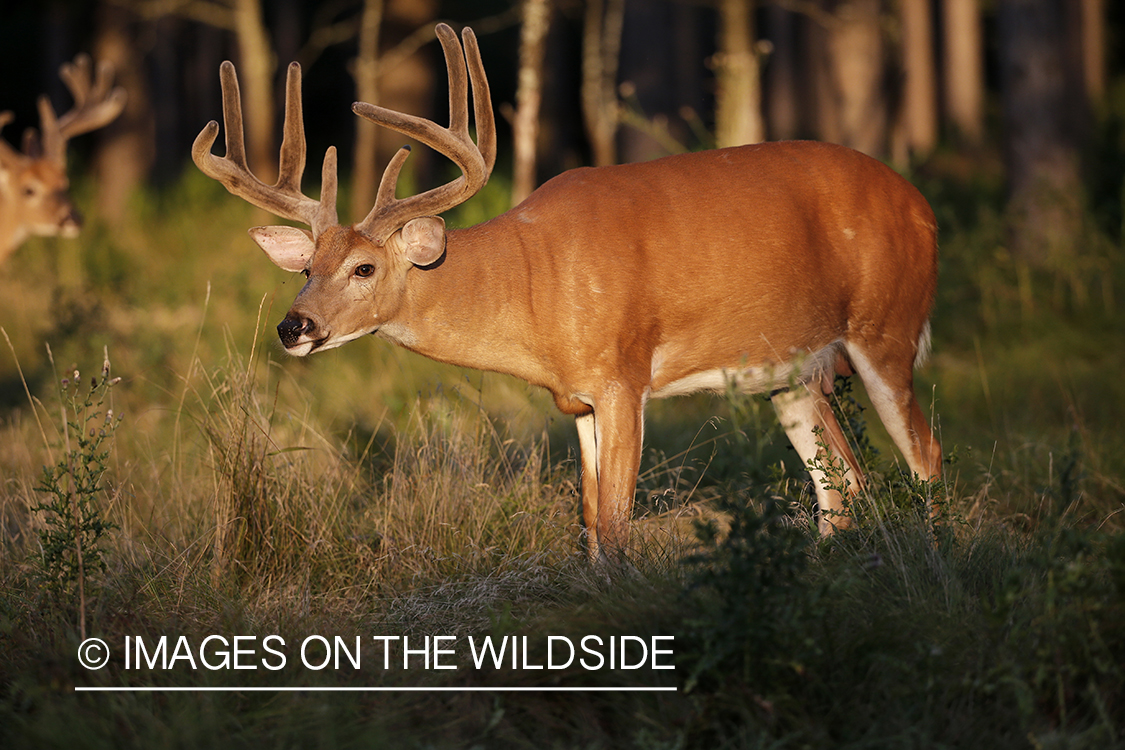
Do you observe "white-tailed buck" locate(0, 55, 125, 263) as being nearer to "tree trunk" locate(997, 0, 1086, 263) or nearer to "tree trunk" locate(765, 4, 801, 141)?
"tree trunk" locate(997, 0, 1086, 263)

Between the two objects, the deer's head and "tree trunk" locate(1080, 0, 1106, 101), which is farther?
"tree trunk" locate(1080, 0, 1106, 101)

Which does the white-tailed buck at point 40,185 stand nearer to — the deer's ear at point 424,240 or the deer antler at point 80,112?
the deer antler at point 80,112

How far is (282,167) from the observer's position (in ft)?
17.6

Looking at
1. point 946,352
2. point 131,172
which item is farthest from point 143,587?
point 131,172

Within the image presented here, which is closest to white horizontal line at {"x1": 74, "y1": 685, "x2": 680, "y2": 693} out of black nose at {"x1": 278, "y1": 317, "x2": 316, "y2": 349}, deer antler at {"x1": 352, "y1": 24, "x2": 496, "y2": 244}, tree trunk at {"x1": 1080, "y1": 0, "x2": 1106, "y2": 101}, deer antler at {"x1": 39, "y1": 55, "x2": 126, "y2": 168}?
black nose at {"x1": 278, "y1": 317, "x2": 316, "y2": 349}

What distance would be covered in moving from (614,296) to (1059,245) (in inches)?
235

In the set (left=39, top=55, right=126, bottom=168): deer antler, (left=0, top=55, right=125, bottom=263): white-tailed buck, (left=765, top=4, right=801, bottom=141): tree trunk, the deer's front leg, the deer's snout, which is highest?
(left=765, top=4, right=801, bottom=141): tree trunk

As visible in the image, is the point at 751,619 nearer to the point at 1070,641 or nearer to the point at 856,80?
the point at 1070,641

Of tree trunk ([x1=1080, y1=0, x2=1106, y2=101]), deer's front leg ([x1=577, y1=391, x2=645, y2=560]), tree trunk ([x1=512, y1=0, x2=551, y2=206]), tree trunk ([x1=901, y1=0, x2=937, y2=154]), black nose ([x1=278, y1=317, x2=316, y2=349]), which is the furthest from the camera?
tree trunk ([x1=901, y1=0, x2=937, y2=154])

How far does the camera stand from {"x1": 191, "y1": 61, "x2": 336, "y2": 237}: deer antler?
206 inches

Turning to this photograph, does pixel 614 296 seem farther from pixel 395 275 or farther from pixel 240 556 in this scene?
pixel 240 556

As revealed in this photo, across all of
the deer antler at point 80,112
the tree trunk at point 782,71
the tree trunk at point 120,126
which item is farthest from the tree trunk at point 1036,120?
the tree trunk at point 782,71

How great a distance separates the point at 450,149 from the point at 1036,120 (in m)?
7.14

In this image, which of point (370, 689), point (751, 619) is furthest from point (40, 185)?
point (751, 619)
